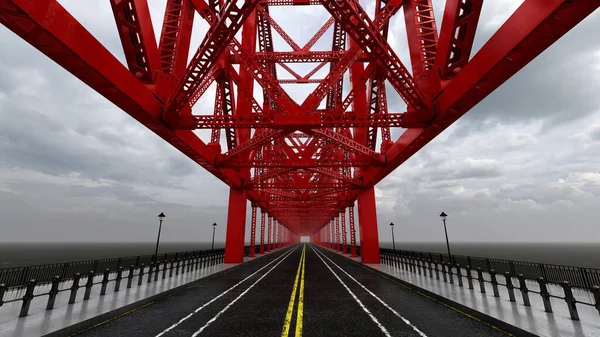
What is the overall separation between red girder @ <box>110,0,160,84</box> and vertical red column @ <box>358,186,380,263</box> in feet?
71.1

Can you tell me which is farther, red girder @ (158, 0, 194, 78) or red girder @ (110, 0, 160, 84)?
red girder @ (158, 0, 194, 78)

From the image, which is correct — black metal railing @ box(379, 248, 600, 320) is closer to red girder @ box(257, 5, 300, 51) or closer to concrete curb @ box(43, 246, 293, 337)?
concrete curb @ box(43, 246, 293, 337)

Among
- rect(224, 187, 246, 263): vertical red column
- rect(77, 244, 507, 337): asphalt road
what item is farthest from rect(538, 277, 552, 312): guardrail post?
rect(224, 187, 246, 263): vertical red column

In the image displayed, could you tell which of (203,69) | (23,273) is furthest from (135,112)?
(23,273)

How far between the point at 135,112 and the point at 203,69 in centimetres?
334

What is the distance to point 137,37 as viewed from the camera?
9383 millimetres

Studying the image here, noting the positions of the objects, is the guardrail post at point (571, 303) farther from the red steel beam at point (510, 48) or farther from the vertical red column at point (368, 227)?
the vertical red column at point (368, 227)

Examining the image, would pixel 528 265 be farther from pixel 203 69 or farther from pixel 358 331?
pixel 203 69

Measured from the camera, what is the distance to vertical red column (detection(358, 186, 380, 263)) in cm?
2608

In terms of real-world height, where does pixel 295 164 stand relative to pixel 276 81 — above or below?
below

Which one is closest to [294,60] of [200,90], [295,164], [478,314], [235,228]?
[295,164]

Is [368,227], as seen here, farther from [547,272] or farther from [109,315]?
[109,315]

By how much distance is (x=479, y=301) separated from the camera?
9391 mm

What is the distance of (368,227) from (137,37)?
2369 cm
